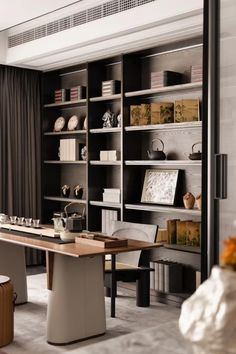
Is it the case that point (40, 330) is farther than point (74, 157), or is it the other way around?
point (74, 157)

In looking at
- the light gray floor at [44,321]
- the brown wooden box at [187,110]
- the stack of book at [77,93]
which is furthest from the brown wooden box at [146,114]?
the light gray floor at [44,321]

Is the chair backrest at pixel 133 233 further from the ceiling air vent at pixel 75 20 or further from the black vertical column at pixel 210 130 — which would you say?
the ceiling air vent at pixel 75 20

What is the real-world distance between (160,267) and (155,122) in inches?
56.4

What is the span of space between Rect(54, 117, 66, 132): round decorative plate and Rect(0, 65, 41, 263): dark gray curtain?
0.89 ft

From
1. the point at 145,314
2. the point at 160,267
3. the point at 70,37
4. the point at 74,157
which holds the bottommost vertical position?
the point at 145,314

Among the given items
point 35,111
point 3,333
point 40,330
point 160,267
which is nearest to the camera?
point 3,333

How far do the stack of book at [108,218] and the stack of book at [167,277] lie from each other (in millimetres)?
870

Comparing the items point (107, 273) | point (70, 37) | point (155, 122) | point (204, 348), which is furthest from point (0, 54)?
point (204, 348)

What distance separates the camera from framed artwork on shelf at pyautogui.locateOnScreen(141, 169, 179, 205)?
16.7 ft

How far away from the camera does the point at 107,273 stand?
440 cm

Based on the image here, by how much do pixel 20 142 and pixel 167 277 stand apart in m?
2.72

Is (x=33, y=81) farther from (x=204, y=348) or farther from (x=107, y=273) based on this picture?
(x=204, y=348)

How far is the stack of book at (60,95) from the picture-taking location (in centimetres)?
637

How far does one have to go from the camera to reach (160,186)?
5234 mm
